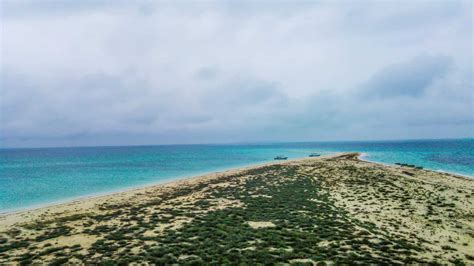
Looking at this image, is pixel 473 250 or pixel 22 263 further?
pixel 473 250

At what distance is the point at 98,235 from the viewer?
2008 cm

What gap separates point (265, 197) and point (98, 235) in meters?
16.9

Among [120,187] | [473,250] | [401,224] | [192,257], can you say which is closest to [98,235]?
[192,257]

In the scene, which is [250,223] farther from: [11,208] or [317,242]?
[11,208]

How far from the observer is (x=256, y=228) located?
20.7 meters

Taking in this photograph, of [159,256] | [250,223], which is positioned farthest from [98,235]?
[250,223]

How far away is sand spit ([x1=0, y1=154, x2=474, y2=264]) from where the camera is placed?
53.3 ft

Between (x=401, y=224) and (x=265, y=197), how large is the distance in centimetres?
1316

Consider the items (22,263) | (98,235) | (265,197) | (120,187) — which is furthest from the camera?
(120,187)

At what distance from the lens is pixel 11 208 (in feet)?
109

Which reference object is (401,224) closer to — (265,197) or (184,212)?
(265,197)

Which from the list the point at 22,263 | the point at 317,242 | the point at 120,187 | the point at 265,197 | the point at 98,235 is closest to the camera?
the point at 22,263

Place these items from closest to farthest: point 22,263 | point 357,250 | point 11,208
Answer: point 22,263
point 357,250
point 11,208

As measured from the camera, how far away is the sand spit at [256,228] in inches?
639
